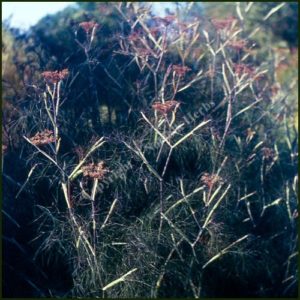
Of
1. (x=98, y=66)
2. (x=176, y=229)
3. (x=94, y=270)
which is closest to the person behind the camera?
(x=94, y=270)

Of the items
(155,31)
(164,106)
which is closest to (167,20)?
(155,31)

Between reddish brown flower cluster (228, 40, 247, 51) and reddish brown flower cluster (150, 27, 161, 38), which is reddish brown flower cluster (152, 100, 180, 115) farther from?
reddish brown flower cluster (228, 40, 247, 51)

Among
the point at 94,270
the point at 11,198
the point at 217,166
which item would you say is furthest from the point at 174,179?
the point at 11,198

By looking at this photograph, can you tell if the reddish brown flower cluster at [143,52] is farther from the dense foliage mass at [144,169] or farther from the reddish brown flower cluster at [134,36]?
the reddish brown flower cluster at [134,36]

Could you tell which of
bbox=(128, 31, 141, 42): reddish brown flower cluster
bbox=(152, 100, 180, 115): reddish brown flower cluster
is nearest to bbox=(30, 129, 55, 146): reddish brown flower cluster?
bbox=(152, 100, 180, 115): reddish brown flower cluster

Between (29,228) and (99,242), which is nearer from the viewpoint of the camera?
(99,242)

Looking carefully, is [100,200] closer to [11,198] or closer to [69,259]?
[69,259]

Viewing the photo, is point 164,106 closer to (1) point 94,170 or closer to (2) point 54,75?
(1) point 94,170
